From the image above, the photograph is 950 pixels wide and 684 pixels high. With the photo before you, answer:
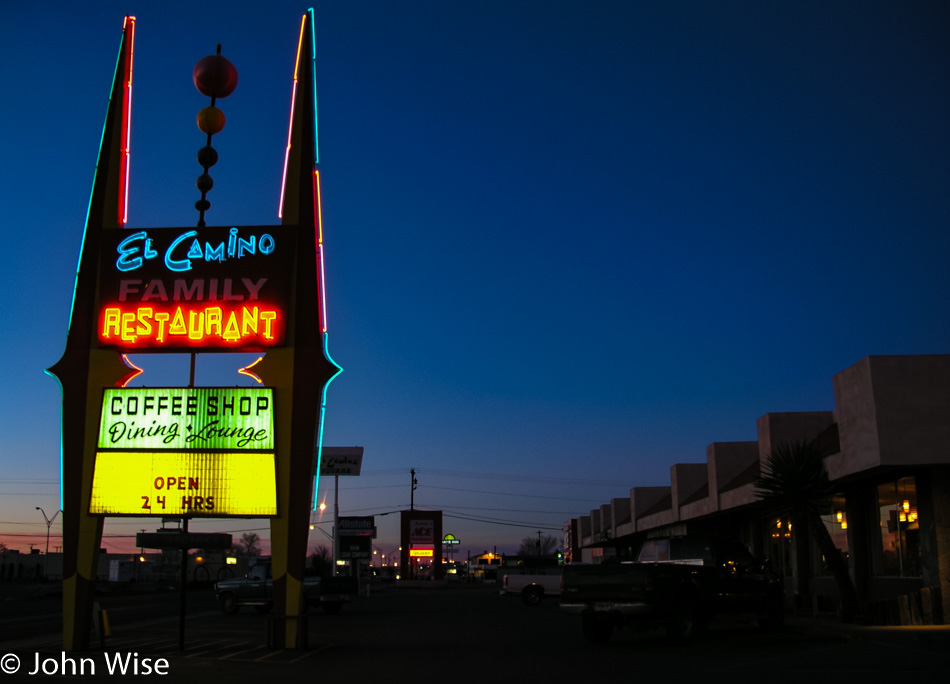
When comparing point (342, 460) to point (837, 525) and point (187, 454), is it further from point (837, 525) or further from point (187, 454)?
point (187, 454)

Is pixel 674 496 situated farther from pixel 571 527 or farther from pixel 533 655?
pixel 571 527

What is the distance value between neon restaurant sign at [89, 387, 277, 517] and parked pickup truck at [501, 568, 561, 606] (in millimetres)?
23039

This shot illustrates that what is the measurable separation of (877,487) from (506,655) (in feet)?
42.3

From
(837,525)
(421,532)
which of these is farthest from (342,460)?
(421,532)

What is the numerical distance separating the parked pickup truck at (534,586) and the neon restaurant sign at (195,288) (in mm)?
23605

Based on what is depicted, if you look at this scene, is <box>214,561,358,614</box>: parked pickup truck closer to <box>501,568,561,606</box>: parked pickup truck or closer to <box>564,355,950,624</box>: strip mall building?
<box>501,568,561,606</box>: parked pickup truck

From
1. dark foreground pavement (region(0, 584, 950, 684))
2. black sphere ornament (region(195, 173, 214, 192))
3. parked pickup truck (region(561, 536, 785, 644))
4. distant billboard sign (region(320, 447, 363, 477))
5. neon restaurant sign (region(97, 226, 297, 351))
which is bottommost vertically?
dark foreground pavement (region(0, 584, 950, 684))

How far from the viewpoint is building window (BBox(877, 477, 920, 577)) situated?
21.8 m

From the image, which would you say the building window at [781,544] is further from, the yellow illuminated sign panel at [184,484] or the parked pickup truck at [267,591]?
the yellow illuminated sign panel at [184,484]

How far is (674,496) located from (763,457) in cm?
1691

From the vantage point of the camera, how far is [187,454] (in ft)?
53.8

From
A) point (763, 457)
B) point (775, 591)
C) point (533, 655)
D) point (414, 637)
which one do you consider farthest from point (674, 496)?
point (533, 655)

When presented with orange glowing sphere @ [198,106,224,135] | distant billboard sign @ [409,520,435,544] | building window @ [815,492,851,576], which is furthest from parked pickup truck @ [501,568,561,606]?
distant billboard sign @ [409,520,435,544]

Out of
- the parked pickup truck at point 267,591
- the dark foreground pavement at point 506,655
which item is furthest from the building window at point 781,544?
the parked pickup truck at point 267,591
